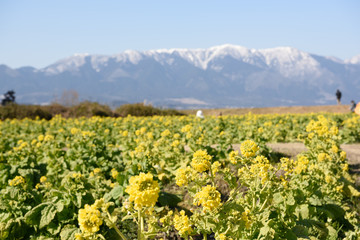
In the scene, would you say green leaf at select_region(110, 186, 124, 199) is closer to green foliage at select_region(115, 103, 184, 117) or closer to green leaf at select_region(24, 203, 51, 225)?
green leaf at select_region(24, 203, 51, 225)

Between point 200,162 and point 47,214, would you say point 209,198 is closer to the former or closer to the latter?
point 200,162

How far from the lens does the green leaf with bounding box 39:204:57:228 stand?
4.57m

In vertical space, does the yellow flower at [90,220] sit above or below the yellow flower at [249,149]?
below

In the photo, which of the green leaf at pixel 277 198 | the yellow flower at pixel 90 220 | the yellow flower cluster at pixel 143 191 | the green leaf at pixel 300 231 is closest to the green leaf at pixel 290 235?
the green leaf at pixel 300 231

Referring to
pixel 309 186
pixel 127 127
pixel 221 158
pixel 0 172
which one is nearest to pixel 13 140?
pixel 127 127

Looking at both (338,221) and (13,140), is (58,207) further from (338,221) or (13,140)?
(13,140)

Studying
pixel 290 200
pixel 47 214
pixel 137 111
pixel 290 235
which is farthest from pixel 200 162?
pixel 137 111

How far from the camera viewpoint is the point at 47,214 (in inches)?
183

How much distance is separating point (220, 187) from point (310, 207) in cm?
227

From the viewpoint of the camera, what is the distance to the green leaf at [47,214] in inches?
180

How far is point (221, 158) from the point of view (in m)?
7.98

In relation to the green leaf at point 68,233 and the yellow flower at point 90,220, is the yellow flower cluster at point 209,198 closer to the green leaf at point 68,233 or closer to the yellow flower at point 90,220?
the yellow flower at point 90,220

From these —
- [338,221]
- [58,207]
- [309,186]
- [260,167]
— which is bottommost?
[338,221]

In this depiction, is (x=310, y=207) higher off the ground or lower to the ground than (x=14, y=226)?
higher
